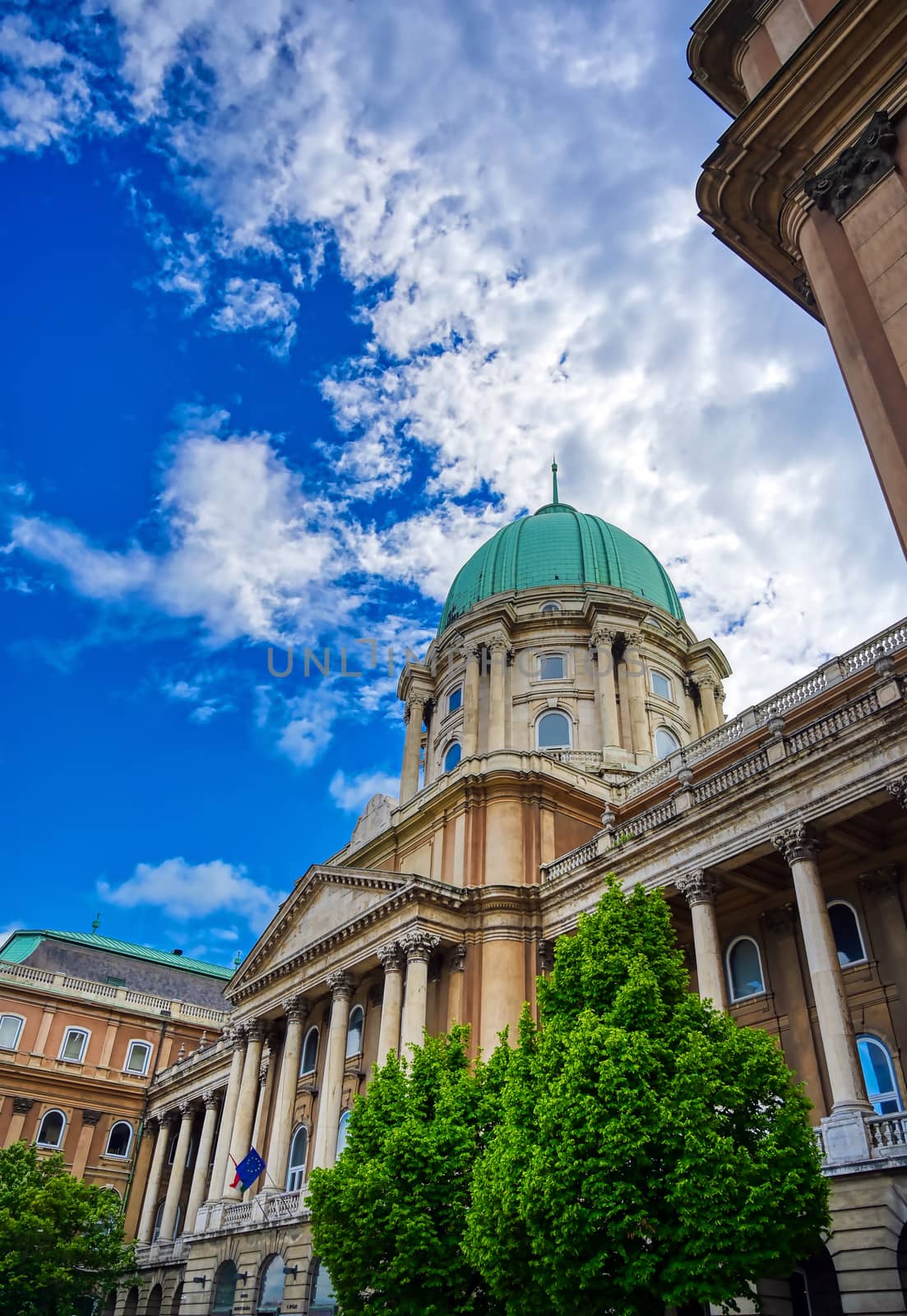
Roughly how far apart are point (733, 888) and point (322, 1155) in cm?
1597

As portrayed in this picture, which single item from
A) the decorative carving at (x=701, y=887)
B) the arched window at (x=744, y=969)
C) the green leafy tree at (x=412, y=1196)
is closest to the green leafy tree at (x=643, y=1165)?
the green leafy tree at (x=412, y=1196)

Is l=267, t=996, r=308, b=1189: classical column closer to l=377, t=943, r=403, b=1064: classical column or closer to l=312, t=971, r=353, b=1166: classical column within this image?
l=312, t=971, r=353, b=1166: classical column

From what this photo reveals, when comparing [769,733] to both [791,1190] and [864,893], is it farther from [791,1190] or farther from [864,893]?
[791,1190]

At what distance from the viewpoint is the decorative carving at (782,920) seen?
26.1m

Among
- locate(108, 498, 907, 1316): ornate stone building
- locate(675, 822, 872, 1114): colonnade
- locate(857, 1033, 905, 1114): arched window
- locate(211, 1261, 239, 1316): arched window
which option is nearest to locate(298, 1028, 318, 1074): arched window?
locate(108, 498, 907, 1316): ornate stone building

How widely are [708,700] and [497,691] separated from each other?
11.7 m

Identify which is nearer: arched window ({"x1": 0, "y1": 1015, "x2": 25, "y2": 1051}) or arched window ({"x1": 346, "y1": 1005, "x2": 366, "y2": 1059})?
arched window ({"x1": 346, "y1": 1005, "x2": 366, "y2": 1059})

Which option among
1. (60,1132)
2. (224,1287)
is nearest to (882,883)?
(224,1287)

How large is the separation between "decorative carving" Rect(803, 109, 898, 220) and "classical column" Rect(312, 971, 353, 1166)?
1154 inches

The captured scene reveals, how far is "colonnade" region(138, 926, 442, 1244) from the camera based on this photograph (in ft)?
105

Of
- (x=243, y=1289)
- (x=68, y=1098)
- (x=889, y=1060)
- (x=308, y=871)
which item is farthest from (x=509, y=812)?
(x=68, y=1098)

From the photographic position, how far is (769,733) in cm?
2795

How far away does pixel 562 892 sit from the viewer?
31.8 meters

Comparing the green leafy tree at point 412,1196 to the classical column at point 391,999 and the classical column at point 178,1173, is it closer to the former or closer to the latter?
the classical column at point 391,999
